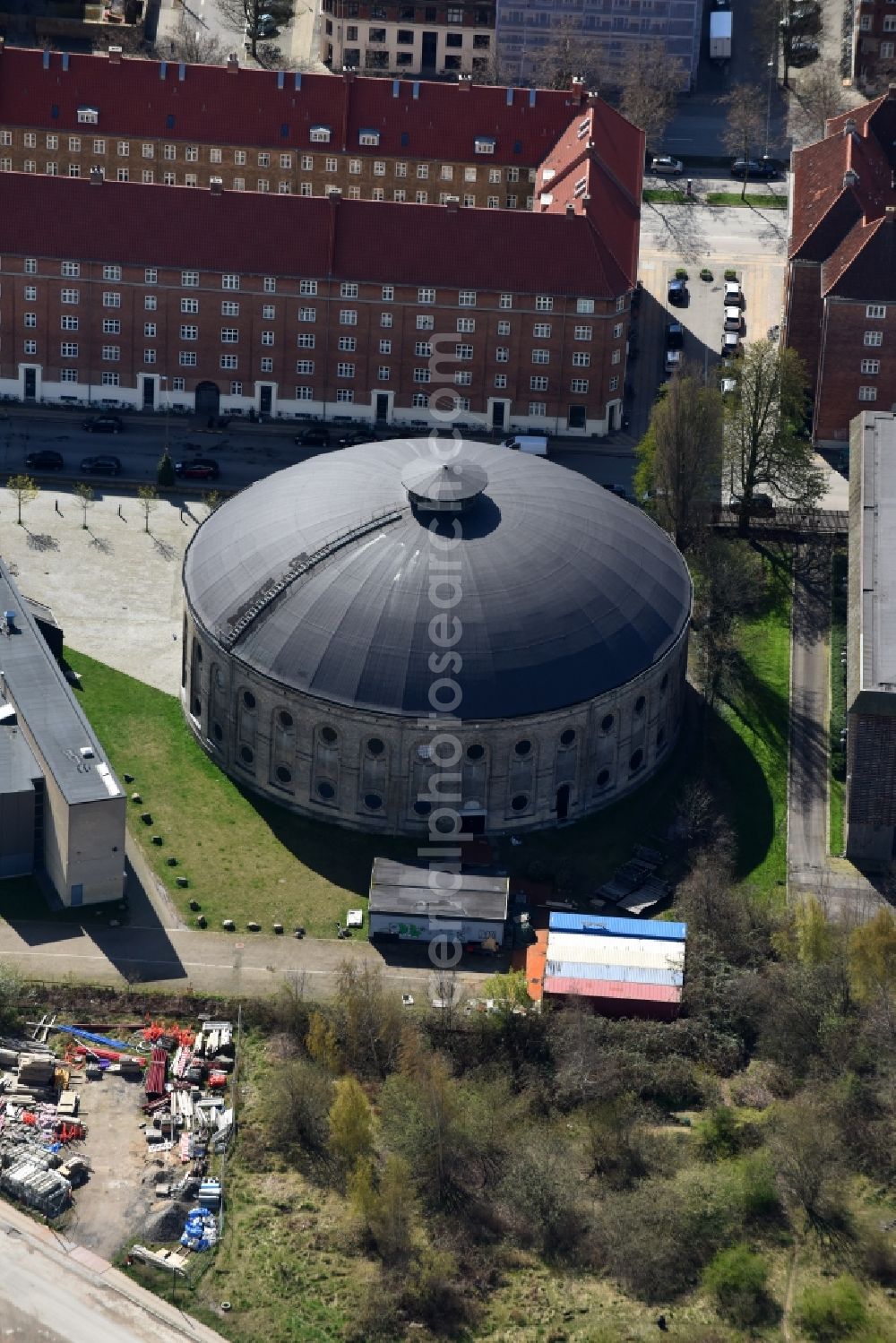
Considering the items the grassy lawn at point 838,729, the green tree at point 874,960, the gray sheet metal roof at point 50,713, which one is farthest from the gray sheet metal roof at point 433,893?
the grassy lawn at point 838,729

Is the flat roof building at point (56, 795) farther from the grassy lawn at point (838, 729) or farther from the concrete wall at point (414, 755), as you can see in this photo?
the grassy lawn at point (838, 729)

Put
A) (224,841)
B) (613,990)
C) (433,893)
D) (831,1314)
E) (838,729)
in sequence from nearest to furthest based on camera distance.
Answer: (831,1314), (613,990), (433,893), (224,841), (838,729)

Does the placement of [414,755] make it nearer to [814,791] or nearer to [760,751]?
[760,751]

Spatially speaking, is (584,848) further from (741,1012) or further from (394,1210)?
(394,1210)

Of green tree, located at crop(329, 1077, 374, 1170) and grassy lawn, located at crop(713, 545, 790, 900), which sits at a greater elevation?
grassy lawn, located at crop(713, 545, 790, 900)

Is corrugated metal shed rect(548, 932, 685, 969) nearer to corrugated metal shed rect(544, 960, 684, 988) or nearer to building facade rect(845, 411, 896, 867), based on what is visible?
corrugated metal shed rect(544, 960, 684, 988)

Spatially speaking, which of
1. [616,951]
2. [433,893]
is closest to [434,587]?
[433,893]

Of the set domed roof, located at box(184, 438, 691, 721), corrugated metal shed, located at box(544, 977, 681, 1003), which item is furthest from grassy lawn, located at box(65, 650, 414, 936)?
corrugated metal shed, located at box(544, 977, 681, 1003)

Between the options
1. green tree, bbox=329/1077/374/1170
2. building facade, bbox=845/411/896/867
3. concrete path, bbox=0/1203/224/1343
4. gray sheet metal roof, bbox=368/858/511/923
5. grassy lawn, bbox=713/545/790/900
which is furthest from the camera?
grassy lawn, bbox=713/545/790/900
